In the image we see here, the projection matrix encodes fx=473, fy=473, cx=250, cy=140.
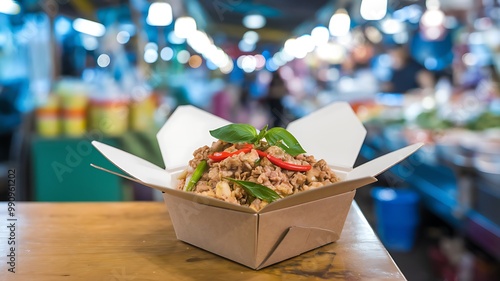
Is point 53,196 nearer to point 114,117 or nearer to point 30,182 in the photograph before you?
point 30,182

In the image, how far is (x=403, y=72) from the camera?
30.2ft

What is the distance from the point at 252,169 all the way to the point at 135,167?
0.27 metres

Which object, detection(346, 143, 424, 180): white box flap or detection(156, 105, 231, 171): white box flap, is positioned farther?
detection(156, 105, 231, 171): white box flap

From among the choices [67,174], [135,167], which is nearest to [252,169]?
[135,167]

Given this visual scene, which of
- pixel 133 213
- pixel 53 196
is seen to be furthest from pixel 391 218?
pixel 133 213

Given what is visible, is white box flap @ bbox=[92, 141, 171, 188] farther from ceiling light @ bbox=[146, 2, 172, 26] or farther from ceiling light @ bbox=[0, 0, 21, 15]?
ceiling light @ bbox=[0, 0, 21, 15]

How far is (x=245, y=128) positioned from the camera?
101cm

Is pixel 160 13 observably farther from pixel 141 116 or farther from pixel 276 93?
pixel 276 93

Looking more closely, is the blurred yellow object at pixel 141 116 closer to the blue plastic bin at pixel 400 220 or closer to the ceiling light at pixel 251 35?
the blue plastic bin at pixel 400 220

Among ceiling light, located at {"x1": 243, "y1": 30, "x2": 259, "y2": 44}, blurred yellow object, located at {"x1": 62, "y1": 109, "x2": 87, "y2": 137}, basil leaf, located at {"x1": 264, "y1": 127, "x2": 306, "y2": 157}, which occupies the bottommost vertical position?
blurred yellow object, located at {"x1": 62, "y1": 109, "x2": 87, "y2": 137}

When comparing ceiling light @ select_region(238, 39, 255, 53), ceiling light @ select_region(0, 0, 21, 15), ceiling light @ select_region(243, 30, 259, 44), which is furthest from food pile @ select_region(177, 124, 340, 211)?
ceiling light @ select_region(238, 39, 255, 53)

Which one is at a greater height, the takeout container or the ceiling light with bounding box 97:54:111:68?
the ceiling light with bounding box 97:54:111:68

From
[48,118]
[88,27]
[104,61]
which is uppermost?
[88,27]

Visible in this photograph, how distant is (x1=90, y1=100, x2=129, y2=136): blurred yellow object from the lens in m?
3.15
